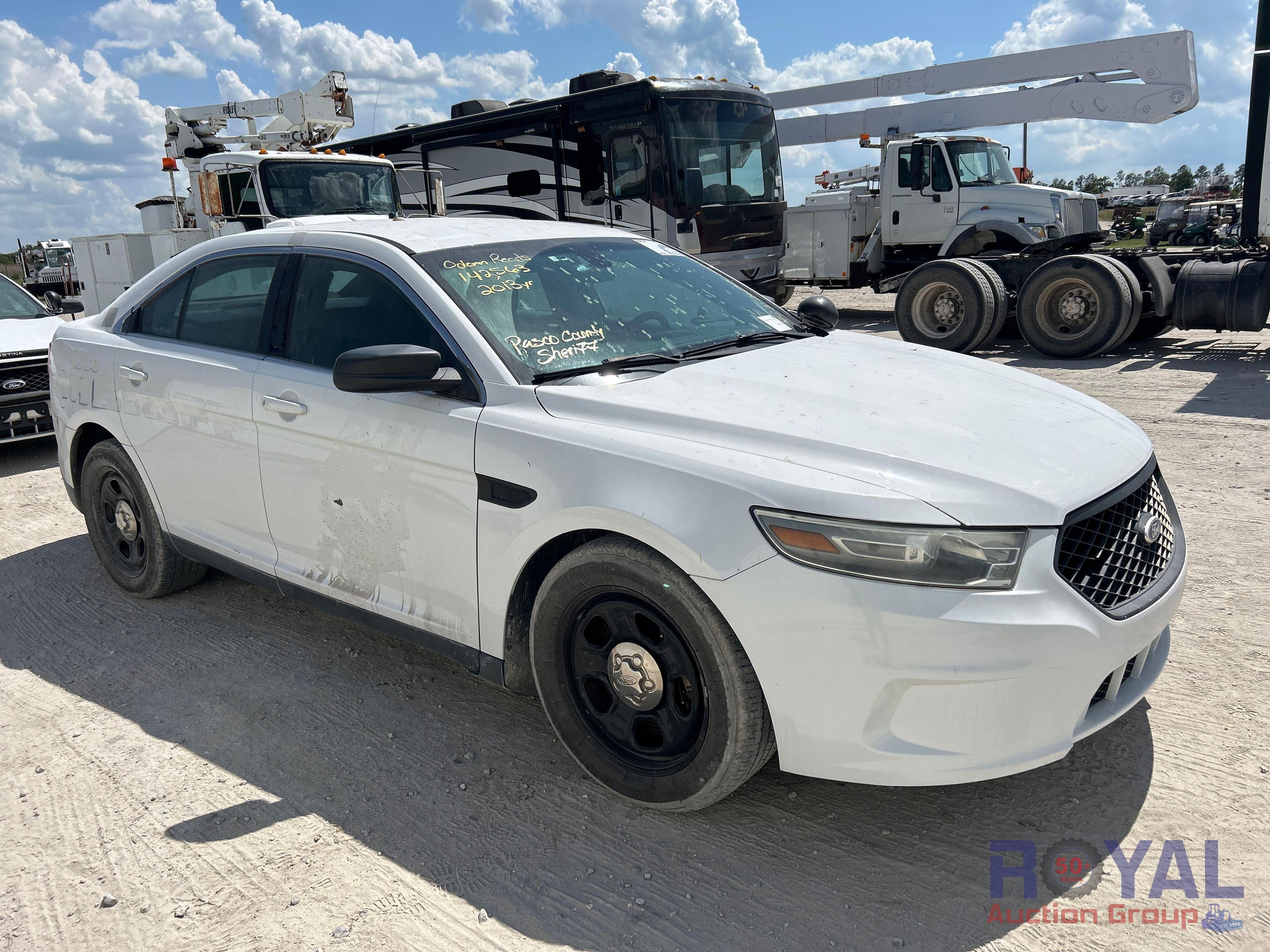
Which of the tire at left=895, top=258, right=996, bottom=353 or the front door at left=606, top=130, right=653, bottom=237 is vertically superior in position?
the front door at left=606, top=130, right=653, bottom=237

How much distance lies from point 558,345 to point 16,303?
7646 millimetres

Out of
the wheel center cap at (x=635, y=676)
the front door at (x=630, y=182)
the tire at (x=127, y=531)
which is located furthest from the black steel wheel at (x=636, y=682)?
the front door at (x=630, y=182)

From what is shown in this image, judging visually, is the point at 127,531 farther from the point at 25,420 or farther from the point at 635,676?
the point at 25,420

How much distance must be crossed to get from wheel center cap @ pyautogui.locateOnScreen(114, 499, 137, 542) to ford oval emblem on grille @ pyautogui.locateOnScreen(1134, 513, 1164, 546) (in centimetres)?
431

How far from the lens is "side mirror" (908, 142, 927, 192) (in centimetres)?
1527

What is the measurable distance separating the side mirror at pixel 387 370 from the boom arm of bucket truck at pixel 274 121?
1530 cm

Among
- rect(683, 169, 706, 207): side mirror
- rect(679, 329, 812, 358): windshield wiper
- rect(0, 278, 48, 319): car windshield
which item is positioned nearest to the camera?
rect(679, 329, 812, 358): windshield wiper

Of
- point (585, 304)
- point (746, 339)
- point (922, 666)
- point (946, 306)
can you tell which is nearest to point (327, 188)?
point (946, 306)

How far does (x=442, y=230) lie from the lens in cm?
376

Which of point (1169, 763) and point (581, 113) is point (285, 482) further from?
point (581, 113)

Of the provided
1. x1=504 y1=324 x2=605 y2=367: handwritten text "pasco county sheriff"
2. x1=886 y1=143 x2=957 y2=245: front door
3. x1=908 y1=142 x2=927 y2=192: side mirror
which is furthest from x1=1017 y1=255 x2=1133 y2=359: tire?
x1=504 y1=324 x2=605 y2=367: handwritten text "pasco county sheriff"

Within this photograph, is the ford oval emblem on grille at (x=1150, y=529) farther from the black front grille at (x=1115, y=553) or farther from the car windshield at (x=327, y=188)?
the car windshield at (x=327, y=188)

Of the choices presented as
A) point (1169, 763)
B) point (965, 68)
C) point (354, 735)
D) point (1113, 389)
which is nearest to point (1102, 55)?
point (965, 68)

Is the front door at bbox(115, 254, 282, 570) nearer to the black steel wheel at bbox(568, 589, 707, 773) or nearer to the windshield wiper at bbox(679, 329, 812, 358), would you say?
the black steel wheel at bbox(568, 589, 707, 773)
